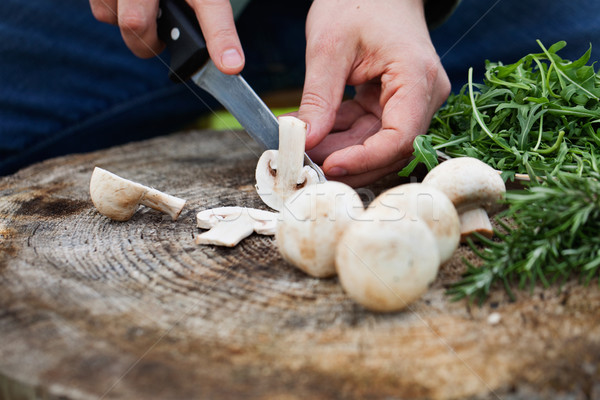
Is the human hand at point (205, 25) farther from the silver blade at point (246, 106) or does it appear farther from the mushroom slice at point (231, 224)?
the mushroom slice at point (231, 224)

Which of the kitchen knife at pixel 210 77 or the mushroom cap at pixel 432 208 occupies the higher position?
the kitchen knife at pixel 210 77

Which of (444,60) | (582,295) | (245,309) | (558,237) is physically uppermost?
(245,309)

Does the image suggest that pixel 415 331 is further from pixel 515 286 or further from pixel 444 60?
pixel 444 60

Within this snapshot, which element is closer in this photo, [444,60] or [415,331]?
[415,331]

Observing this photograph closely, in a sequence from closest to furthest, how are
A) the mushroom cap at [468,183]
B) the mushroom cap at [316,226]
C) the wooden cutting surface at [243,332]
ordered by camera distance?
the wooden cutting surface at [243,332]
the mushroom cap at [316,226]
the mushroom cap at [468,183]

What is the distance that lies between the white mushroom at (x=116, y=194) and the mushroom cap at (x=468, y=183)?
1115 millimetres

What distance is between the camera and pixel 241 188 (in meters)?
2.50

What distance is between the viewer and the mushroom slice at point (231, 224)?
184 centimetres

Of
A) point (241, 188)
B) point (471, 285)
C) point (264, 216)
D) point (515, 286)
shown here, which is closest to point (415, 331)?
point (471, 285)

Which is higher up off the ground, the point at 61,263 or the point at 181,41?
the point at 181,41

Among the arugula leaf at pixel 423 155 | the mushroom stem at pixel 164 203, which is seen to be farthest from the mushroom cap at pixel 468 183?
the mushroom stem at pixel 164 203

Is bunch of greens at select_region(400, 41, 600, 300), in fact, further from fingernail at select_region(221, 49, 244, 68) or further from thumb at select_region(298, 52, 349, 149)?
fingernail at select_region(221, 49, 244, 68)

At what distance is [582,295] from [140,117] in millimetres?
3573

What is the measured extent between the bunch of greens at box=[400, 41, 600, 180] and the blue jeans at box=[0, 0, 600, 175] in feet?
5.56
